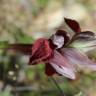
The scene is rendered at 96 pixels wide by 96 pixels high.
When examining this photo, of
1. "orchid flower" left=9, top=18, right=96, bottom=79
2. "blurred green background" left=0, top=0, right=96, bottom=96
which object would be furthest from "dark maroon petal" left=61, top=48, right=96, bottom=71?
"blurred green background" left=0, top=0, right=96, bottom=96

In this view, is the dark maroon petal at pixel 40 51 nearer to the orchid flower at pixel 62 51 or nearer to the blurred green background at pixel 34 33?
the orchid flower at pixel 62 51

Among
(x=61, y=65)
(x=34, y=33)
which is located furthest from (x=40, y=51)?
(x=34, y=33)

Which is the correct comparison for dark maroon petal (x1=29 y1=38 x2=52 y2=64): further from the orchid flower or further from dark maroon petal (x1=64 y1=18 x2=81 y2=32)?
dark maroon petal (x1=64 y1=18 x2=81 y2=32)

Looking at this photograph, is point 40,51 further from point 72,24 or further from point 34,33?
point 34,33

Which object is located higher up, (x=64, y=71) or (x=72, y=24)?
(x=72, y=24)

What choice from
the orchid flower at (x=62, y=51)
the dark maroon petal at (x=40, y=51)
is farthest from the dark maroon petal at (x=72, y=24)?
the dark maroon petal at (x=40, y=51)

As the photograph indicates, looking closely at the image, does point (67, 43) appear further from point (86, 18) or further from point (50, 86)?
point (86, 18)
